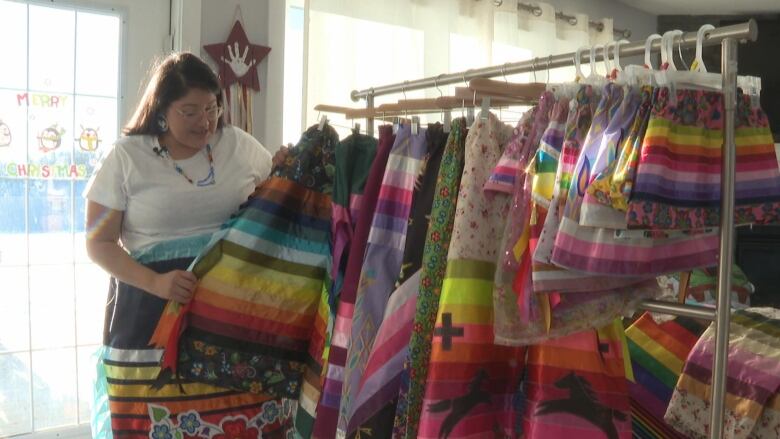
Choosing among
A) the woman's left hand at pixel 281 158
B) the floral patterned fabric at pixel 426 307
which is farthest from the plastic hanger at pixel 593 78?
the woman's left hand at pixel 281 158

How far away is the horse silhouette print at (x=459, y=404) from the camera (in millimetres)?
1081

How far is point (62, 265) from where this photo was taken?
2.05 m

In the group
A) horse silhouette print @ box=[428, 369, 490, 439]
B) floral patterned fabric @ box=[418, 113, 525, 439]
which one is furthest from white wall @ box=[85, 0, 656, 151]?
horse silhouette print @ box=[428, 369, 490, 439]

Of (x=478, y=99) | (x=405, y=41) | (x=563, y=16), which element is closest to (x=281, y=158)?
(x=478, y=99)

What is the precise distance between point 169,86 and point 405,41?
1.34 meters

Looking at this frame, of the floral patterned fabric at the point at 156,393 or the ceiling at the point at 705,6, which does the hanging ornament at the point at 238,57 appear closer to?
the floral patterned fabric at the point at 156,393

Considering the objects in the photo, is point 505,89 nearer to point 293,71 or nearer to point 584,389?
point 584,389

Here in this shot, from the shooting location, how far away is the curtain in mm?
2488

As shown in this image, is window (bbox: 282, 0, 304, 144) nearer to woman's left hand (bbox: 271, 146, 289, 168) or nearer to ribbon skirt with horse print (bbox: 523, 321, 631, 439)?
woman's left hand (bbox: 271, 146, 289, 168)

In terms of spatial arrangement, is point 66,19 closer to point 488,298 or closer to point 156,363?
point 156,363

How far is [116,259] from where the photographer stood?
4.95ft

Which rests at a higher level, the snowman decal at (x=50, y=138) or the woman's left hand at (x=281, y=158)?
the snowman decal at (x=50, y=138)

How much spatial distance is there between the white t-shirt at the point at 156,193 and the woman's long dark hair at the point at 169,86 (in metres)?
0.03

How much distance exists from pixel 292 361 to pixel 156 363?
0.27 metres
